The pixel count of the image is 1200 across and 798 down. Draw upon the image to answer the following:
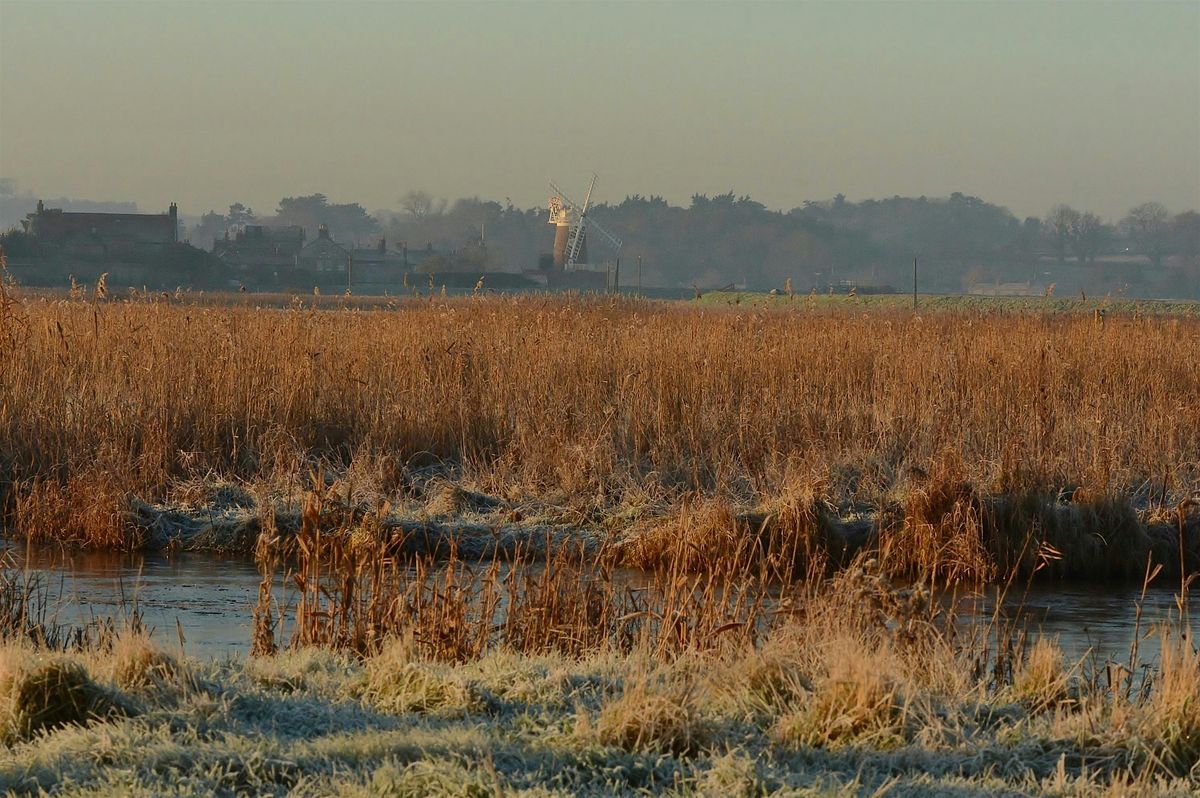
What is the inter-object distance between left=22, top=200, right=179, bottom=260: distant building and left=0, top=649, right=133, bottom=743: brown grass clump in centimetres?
6438

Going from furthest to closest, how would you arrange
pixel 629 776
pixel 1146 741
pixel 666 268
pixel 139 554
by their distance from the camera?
pixel 666 268
pixel 139 554
pixel 1146 741
pixel 629 776

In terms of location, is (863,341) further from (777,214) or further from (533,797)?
(777,214)

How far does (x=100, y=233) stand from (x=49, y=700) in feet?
219

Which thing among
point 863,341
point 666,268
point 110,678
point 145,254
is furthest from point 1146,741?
point 666,268

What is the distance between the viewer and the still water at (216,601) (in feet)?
23.4

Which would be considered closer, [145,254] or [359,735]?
[359,735]

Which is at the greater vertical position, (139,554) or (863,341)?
(863,341)

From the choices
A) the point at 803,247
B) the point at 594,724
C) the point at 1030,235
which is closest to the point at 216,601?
the point at 594,724

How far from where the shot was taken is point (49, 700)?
4.25m

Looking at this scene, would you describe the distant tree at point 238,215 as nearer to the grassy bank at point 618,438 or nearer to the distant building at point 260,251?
the distant building at point 260,251

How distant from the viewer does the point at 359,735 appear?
13.6 feet

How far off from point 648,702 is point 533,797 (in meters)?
0.66

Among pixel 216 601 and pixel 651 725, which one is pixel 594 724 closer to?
pixel 651 725

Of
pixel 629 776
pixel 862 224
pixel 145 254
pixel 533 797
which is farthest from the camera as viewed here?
pixel 862 224
